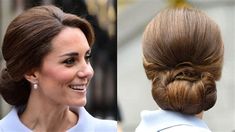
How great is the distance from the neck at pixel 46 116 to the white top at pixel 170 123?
50 centimetres

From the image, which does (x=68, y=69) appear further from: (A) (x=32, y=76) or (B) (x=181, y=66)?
(B) (x=181, y=66)

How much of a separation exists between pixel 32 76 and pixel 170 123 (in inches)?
25.5

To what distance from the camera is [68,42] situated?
1989mm

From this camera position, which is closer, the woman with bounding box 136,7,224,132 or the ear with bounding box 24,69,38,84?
the woman with bounding box 136,7,224,132

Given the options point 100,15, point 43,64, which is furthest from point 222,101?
point 43,64

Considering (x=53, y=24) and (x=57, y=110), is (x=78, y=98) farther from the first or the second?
(x=53, y=24)

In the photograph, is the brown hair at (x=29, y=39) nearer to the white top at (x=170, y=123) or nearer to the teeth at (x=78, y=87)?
the teeth at (x=78, y=87)

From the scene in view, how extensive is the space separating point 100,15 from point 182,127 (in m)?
0.78

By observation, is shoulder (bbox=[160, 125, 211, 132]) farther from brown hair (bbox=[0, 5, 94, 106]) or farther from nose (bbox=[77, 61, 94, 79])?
brown hair (bbox=[0, 5, 94, 106])

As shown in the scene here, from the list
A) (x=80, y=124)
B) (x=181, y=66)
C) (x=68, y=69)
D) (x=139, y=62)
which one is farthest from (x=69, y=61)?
(x=139, y=62)

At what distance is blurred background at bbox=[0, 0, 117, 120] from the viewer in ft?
7.11

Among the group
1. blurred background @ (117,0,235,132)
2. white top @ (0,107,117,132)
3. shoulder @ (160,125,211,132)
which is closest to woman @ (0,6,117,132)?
white top @ (0,107,117,132)

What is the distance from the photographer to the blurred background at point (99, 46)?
7.11ft

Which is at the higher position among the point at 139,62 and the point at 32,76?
the point at 32,76
